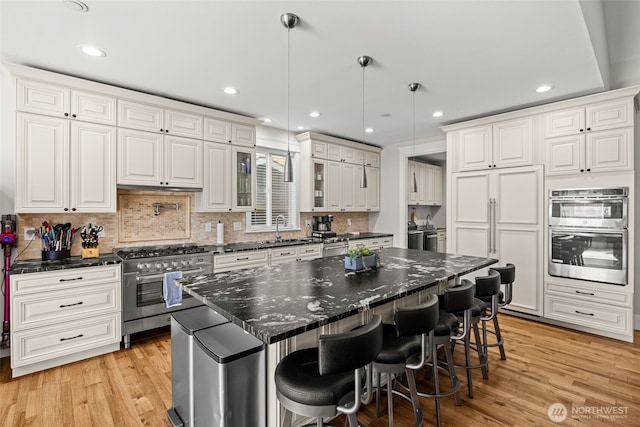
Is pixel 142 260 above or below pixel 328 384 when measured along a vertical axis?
above

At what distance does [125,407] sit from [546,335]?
420 centimetres

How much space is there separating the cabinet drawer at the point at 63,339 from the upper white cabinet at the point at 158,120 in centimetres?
204

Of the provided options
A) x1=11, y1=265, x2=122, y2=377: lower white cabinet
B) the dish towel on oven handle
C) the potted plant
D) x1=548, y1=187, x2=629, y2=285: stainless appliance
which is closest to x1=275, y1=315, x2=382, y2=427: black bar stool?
the potted plant

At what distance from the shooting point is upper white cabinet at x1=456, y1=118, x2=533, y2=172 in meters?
4.01

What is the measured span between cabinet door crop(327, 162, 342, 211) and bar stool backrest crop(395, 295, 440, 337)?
3811 millimetres

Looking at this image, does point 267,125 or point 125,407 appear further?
point 267,125

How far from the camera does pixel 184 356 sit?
1.90 m

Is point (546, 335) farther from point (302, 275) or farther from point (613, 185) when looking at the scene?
point (302, 275)

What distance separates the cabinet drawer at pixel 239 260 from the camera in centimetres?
377

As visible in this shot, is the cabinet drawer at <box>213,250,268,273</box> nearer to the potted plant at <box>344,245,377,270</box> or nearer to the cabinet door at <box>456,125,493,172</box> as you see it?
the potted plant at <box>344,245,377,270</box>

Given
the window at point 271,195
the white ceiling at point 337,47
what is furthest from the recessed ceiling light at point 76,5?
the window at point 271,195

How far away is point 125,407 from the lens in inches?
89.9

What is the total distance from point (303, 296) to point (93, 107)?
3.04 m

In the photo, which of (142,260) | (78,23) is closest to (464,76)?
(78,23)
